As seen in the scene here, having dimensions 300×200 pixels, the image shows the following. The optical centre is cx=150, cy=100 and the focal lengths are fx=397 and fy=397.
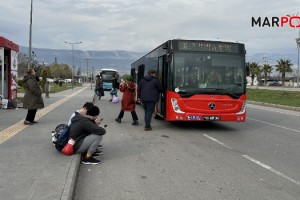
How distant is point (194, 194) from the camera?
5637 millimetres

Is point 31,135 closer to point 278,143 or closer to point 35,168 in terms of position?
point 35,168

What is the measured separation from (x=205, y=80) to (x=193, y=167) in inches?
192

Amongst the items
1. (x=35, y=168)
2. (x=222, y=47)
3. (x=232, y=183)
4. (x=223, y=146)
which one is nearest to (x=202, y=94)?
(x=222, y=47)

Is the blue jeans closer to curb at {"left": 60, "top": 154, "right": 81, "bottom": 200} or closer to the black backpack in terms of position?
the black backpack

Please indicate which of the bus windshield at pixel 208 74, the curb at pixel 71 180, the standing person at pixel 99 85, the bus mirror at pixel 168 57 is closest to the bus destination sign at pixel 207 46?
the bus windshield at pixel 208 74

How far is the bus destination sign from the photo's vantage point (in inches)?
474

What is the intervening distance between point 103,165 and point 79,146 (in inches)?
23.1

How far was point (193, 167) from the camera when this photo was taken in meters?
7.29

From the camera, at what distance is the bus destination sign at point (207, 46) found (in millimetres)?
12031

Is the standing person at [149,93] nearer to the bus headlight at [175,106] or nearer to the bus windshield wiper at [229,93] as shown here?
→ the bus headlight at [175,106]

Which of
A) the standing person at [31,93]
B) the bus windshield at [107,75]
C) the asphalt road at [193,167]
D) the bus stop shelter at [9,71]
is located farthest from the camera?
the bus windshield at [107,75]

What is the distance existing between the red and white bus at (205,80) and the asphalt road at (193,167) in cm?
66

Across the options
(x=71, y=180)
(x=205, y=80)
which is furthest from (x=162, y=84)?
(x=71, y=180)

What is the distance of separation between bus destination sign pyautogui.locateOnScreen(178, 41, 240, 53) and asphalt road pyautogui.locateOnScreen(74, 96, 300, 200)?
2.49 metres
